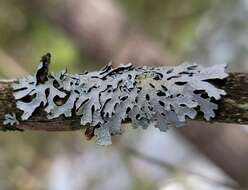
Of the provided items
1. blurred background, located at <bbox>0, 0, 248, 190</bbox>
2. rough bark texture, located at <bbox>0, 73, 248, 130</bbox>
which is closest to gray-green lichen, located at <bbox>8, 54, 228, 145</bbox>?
rough bark texture, located at <bbox>0, 73, 248, 130</bbox>

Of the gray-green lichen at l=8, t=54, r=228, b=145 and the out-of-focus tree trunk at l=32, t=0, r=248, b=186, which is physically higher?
the out-of-focus tree trunk at l=32, t=0, r=248, b=186

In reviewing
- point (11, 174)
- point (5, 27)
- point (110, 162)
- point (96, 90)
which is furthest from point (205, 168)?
point (96, 90)

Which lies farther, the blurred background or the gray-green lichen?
the blurred background

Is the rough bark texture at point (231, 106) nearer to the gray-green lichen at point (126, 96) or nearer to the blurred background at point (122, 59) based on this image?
the gray-green lichen at point (126, 96)

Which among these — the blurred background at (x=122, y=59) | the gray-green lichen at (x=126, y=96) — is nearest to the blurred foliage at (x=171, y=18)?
the blurred background at (x=122, y=59)

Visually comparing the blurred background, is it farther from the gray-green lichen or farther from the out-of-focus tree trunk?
the gray-green lichen

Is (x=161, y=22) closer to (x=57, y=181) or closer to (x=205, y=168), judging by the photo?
(x=205, y=168)

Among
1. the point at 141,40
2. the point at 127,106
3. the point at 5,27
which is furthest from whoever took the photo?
the point at 5,27
